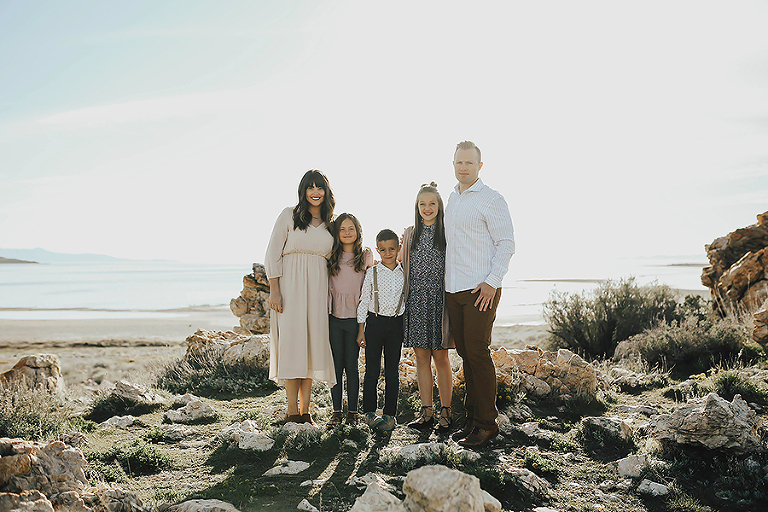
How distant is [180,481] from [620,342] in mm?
7660

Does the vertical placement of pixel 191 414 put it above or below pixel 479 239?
below

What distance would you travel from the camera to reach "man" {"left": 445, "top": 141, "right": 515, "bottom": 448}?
185 inches

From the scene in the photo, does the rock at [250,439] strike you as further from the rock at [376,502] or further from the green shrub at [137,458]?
the rock at [376,502]

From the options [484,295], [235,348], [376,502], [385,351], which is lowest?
[376,502]

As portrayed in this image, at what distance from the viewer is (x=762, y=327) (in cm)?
769

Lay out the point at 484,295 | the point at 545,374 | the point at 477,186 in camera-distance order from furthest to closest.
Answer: the point at 545,374 → the point at 477,186 → the point at 484,295

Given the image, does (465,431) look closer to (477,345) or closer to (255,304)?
(477,345)

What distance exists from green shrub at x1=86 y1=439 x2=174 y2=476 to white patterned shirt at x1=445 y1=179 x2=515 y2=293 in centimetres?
294

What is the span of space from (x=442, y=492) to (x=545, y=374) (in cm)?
455

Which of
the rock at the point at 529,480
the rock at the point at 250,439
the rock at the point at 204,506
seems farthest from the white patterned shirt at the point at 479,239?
the rock at the point at 204,506

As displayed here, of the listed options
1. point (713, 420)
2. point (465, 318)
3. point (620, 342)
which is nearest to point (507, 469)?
point (465, 318)

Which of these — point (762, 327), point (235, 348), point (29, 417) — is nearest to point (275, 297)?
point (29, 417)

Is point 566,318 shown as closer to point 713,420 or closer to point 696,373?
point 696,373

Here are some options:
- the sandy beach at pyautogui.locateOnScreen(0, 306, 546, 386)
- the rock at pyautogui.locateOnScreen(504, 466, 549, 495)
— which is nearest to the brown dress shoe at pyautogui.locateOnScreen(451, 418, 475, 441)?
the rock at pyautogui.locateOnScreen(504, 466, 549, 495)
